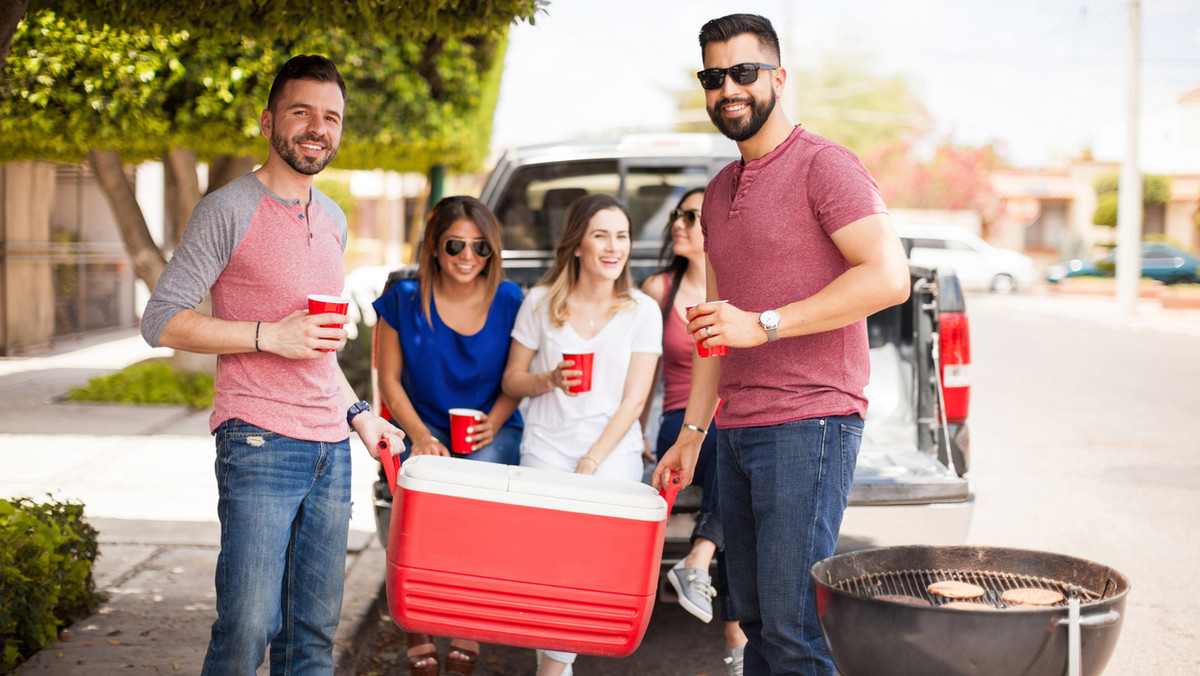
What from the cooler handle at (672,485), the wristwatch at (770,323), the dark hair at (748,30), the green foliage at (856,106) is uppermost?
the green foliage at (856,106)

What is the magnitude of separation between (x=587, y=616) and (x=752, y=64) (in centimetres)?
147

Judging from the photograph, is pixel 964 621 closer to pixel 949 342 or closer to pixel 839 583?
pixel 839 583

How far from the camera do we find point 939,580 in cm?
281

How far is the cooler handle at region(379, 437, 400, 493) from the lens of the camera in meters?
3.03

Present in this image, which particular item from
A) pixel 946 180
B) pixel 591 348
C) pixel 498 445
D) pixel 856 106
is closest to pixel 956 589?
pixel 591 348

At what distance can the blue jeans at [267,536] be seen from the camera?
2.88 meters

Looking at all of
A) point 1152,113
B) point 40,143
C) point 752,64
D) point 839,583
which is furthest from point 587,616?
point 1152,113

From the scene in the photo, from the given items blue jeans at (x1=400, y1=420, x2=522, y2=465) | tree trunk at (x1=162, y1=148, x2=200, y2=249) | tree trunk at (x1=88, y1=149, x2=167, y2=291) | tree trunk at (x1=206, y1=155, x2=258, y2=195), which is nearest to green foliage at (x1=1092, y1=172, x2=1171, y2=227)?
tree trunk at (x1=206, y1=155, x2=258, y2=195)

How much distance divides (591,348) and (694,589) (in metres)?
0.99

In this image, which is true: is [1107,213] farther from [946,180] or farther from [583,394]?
[583,394]

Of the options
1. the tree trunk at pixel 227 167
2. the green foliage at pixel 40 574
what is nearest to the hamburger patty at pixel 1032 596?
the green foliage at pixel 40 574

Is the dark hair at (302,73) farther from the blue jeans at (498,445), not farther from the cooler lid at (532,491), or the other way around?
the blue jeans at (498,445)

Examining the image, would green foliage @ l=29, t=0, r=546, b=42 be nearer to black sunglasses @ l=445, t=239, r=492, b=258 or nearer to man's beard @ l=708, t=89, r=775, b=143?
black sunglasses @ l=445, t=239, r=492, b=258

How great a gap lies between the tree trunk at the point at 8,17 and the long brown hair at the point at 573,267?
2.06 meters
